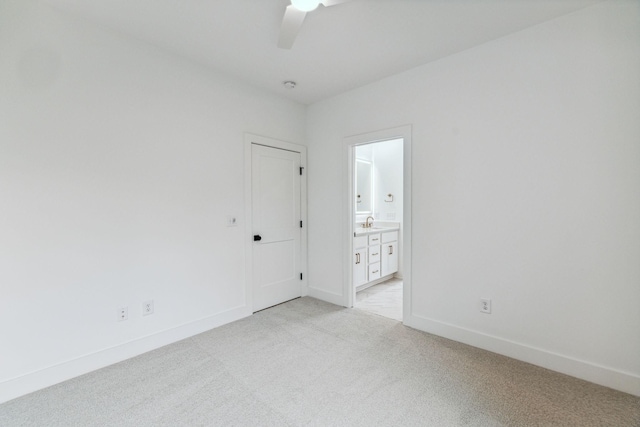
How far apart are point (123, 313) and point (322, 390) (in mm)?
1704

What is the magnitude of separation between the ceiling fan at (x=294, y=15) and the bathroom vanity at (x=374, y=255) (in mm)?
2404

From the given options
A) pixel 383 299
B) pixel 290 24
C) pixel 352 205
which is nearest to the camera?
pixel 290 24

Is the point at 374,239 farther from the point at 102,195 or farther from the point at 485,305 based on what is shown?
the point at 102,195

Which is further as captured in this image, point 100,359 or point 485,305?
point 485,305

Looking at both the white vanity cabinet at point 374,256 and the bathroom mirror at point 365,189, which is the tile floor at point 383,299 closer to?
the white vanity cabinet at point 374,256

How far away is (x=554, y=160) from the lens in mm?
2133

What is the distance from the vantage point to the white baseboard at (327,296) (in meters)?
3.56

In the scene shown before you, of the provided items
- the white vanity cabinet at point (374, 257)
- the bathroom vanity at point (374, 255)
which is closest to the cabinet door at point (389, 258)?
the bathroom vanity at point (374, 255)

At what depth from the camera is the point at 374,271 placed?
427 centimetres

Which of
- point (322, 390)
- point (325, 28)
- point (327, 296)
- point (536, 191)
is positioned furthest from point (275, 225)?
point (536, 191)

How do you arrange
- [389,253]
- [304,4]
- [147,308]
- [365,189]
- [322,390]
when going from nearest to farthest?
[304,4], [322,390], [147,308], [389,253], [365,189]

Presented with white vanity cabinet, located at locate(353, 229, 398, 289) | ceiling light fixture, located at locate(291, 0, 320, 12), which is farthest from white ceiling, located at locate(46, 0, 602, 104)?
white vanity cabinet, located at locate(353, 229, 398, 289)

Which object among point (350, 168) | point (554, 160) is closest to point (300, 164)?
point (350, 168)

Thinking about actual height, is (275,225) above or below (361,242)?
above
